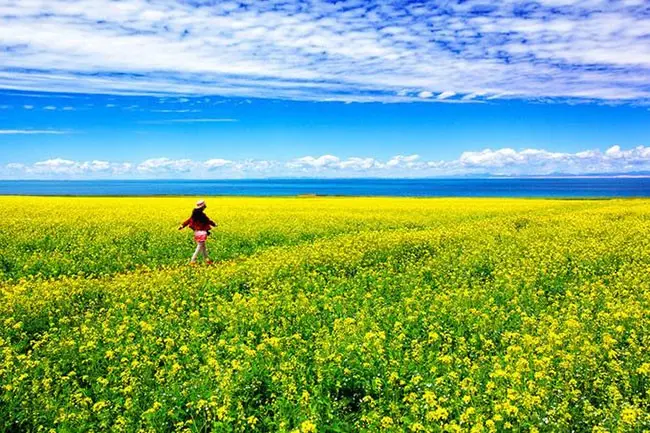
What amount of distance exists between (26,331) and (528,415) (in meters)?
9.07

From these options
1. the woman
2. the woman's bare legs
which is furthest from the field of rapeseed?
the woman

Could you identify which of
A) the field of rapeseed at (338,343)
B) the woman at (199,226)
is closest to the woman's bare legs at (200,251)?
the woman at (199,226)

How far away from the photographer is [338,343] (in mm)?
7973

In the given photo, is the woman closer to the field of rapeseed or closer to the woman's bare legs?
the woman's bare legs

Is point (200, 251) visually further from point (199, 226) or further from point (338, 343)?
point (338, 343)

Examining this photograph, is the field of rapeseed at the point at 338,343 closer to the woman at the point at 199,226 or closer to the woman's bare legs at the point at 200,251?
the woman's bare legs at the point at 200,251

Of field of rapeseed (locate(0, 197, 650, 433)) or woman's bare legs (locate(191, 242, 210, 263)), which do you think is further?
woman's bare legs (locate(191, 242, 210, 263))

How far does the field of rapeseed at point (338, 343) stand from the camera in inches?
239

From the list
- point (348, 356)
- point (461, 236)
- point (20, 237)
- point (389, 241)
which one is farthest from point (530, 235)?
point (20, 237)

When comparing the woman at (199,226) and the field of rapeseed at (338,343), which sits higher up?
the woman at (199,226)

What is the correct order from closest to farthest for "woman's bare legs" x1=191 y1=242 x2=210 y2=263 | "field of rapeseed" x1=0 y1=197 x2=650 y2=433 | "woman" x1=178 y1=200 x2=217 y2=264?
"field of rapeseed" x1=0 y1=197 x2=650 y2=433 → "woman's bare legs" x1=191 y1=242 x2=210 y2=263 → "woman" x1=178 y1=200 x2=217 y2=264

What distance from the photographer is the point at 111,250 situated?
752 inches

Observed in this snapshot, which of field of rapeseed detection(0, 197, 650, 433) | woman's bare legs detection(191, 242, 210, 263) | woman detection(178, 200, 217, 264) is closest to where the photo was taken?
field of rapeseed detection(0, 197, 650, 433)

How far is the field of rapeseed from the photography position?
20.0ft
